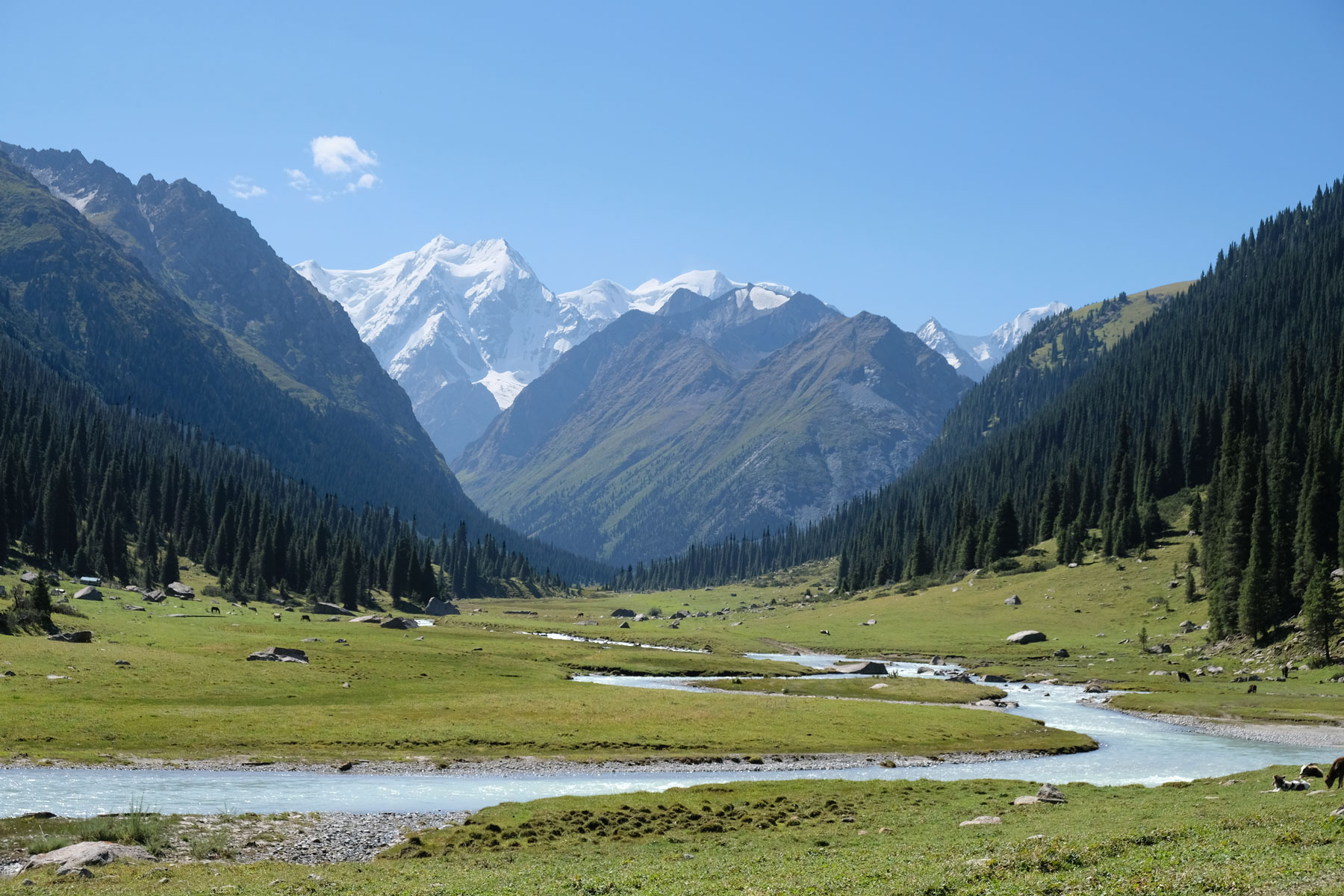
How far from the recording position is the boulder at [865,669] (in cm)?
10741

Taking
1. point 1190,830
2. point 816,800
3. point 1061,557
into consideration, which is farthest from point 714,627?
point 1190,830

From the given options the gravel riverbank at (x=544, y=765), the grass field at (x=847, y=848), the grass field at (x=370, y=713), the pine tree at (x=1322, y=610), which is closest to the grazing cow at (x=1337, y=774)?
the grass field at (x=847, y=848)

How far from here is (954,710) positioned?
77.2 m

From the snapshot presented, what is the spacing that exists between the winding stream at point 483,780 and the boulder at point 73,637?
39.3 m

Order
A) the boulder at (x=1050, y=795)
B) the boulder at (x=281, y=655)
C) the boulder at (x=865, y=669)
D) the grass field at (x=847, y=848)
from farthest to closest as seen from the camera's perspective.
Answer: the boulder at (x=865, y=669), the boulder at (x=281, y=655), the boulder at (x=1050, y=795), the grass field at (x=847, y=848)

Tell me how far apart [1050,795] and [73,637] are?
77.3 meters

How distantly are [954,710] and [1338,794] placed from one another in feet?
151

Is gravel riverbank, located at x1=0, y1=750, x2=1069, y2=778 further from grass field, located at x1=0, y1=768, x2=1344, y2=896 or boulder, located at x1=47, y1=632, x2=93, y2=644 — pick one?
boulder, located at x1=47, y1=632, x2=93, y2=644

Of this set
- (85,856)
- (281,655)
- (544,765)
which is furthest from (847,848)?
(281,655)

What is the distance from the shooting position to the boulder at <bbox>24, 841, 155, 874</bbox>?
28.7m

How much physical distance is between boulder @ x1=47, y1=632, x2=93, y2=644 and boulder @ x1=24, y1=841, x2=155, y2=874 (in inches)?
2215

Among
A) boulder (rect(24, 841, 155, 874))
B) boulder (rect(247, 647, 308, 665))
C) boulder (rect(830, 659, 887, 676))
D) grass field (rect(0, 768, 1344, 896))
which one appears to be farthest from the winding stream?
boulder (rect(830, 659, 887, 676))

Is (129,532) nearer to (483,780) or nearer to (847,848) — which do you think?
(483,780)

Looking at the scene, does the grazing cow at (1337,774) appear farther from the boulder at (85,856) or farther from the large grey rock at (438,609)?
the large grey rock at (438,609)
